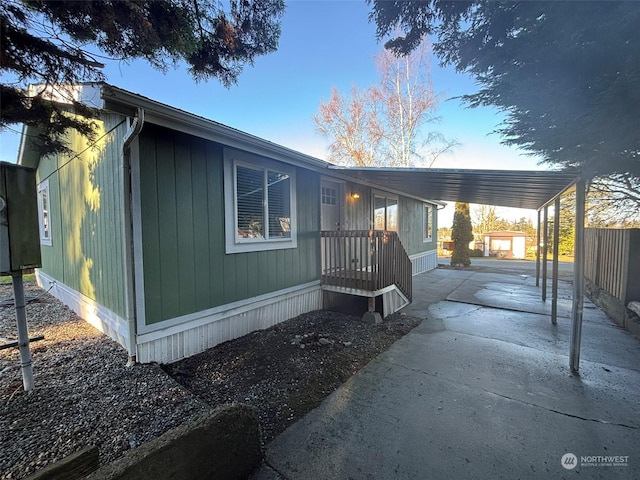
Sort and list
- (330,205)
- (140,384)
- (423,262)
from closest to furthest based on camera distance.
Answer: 1. (140,384)
2. (330,205)
3. (423,262)

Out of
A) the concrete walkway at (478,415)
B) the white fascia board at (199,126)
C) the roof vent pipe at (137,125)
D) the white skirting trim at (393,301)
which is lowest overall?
the concrete walkway at (478,415)

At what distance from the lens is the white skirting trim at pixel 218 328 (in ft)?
10.5

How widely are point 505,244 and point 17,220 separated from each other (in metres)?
22.9

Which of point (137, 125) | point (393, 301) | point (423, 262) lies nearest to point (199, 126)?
point (137, 125)

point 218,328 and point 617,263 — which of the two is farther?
point 617,263

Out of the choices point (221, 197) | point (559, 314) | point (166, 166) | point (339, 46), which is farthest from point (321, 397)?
point (339, 46)

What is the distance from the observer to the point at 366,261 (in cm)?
500

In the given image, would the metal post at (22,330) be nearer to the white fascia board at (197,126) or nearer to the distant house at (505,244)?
the white fascia board at (197,126)

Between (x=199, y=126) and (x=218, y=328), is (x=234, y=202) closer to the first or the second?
(x=199, y=126)

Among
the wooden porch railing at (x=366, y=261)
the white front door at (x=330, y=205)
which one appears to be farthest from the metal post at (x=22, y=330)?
the white front door at (x=330, y=205)

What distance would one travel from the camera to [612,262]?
5262 mm

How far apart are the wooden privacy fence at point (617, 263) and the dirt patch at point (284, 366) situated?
146 inches

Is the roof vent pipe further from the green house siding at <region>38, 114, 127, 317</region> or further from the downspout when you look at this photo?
the green house siding at <region>38, 114, 127, 317</region>

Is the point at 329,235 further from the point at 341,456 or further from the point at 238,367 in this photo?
the point at 341,456
